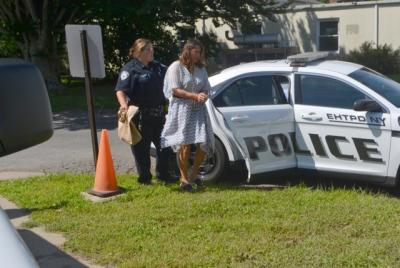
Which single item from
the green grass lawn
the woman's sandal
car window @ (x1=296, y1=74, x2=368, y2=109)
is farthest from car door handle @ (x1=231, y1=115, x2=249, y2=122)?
the woman's sandal

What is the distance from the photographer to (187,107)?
6812mm

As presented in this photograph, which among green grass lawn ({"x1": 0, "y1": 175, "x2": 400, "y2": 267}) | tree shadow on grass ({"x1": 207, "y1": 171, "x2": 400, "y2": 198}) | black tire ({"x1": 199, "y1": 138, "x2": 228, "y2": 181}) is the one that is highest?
black tire ({"x1": 199, "y1": 138, "x2": 228, "y2": 181})

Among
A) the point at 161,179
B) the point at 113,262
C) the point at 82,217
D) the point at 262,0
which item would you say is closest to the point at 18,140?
the point at 113,262

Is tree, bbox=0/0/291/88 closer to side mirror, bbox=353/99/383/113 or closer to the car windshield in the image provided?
the car windshield

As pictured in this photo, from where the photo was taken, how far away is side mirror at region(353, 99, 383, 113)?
6.50 metres

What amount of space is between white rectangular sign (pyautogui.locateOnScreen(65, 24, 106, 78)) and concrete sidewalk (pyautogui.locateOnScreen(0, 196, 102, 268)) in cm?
197

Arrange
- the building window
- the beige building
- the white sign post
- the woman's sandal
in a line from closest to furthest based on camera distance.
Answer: the woman's sandal, the white sign post, the beige building, the building window

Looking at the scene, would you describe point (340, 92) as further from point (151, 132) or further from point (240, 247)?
point (240, 247)

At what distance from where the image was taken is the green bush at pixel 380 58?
78.9 feet

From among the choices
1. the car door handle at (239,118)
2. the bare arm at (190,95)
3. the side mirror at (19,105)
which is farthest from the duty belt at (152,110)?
the side mirror at (19,105)

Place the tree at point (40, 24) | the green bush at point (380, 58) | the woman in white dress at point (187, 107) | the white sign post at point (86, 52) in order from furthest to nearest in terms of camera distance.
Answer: the green bush at point (380, 58) < the tree at point (40, 24) < the white sign post at point (86, 52) < the woman in white dress at point (187, 107)

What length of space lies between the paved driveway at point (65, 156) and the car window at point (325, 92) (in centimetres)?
286

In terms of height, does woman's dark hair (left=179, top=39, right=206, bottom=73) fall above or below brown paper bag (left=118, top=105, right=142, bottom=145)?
above

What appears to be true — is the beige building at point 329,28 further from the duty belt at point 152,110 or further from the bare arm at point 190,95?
the bare arm at point 190,95
